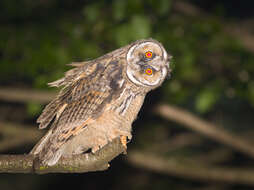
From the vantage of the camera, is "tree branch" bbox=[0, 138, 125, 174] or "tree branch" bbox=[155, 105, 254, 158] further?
"tree branch" bbox=[155, 105, 254, 158]

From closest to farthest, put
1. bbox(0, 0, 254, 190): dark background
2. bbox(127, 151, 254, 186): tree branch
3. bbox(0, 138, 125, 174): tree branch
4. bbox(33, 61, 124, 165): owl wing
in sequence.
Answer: bbox(0, 138, 125, 174): tree branch → bbox(33, 61, 124, 165): owl wing → bbox(0, 0, 254, 190): dark background → bbox(127, 151, 254, 186): tree branch

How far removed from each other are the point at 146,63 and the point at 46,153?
0.90 metres

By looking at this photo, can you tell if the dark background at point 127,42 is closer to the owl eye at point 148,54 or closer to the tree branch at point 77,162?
the owl eye at point 148,54

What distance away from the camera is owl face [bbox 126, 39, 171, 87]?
101 inches

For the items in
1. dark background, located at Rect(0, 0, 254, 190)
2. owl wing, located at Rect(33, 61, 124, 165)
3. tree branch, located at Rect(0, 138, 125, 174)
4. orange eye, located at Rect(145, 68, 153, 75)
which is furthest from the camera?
dark background, located at Rect(0, 0, 254, 190)

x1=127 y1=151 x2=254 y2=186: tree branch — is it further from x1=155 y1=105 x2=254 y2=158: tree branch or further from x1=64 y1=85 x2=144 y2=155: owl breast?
x1=64 y1=85 x2=144 y2=155: owl breast

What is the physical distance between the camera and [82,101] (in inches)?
104

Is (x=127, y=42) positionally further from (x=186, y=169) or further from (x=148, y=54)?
(x=186, y=169)

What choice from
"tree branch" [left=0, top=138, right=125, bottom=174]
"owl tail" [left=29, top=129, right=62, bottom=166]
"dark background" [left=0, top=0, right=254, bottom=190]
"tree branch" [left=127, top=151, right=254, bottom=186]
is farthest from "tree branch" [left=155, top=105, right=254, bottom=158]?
"tree branch" [left=0, top=138, right=125, bottom=174]

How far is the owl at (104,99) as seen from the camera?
8.30 feet

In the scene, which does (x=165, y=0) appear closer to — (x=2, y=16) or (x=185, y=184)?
(x=2, y=16)

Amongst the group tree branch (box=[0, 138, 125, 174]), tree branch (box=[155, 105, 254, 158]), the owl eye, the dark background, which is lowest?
tree branch (box=[0, 138, 125, 174])

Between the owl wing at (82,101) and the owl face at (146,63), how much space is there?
109 millimetres

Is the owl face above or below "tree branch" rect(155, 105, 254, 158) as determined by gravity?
below
